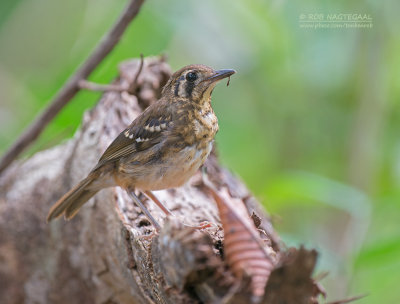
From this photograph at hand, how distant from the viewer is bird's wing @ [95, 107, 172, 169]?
365 cm

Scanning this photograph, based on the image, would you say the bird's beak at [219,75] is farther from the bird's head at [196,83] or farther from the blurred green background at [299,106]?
the blurred green background at [299,106]

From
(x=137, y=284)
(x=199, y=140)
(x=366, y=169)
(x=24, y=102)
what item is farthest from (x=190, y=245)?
(x=24, y=102)

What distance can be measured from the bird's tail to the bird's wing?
165 mm

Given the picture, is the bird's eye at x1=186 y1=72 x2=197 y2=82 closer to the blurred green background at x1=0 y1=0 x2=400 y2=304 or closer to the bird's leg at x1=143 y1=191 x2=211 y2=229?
the bird's leg at x1=143 y1=191 x2=211 y2=229

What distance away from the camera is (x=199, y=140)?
358 centimetres

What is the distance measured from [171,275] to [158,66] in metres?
2.99

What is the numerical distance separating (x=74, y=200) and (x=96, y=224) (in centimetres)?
29

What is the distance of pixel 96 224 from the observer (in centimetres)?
360

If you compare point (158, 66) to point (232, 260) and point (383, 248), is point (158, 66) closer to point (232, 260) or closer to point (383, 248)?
point (383, 248)

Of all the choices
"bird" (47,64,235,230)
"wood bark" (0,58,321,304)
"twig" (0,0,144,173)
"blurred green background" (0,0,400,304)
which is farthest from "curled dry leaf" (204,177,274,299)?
"twig" (0,0,144,173)

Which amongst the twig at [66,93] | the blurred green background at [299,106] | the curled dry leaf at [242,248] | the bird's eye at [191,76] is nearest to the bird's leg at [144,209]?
the bird's eye at [191,76]

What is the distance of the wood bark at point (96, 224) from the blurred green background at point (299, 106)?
0.47 m

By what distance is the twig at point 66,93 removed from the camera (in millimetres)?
4070

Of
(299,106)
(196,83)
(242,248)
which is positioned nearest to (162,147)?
(196,83)
